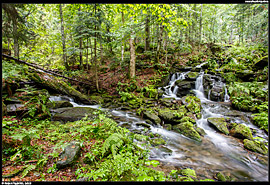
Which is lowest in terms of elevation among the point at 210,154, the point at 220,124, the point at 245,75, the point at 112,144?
the point at 210,154

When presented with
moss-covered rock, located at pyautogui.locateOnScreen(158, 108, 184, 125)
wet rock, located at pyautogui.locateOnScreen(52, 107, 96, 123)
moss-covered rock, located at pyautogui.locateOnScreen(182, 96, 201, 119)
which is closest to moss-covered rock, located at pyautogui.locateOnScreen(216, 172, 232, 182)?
moss-covered rock, located at pyautogui.locateOnScreen(158, 108, 184, 125)

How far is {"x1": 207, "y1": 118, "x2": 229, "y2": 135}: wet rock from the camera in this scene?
18.7 feet

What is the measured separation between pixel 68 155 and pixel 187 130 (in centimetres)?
488

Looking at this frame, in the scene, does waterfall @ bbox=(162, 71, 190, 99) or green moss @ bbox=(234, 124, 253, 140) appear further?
waterfall @ bbox=(162, 71, 190, 99)

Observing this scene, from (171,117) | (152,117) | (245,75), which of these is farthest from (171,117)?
(245,75)

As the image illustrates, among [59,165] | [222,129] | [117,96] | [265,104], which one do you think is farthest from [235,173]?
[117,96]

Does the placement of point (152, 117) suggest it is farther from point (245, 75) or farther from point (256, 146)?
point (245, 75)

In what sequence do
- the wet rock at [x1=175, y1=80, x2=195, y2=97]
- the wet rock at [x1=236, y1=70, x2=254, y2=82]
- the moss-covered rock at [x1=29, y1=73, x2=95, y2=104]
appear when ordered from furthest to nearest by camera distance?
the wet rock at [x1=175, y1=80, x2=195, y2=97] → the wet rock at [x1=236, y1=70, x2=254, y2=82] → the moss-covered rock at [x1=29, y1=73, x2=95, y2=104]

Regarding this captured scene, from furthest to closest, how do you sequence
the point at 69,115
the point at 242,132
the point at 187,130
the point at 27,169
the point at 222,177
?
the point at 69,115
the point at 187,130
the point at 242,132
the point at 222,177
the point at 27,169

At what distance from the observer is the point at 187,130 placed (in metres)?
5.56

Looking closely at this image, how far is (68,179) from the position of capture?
7.82ft

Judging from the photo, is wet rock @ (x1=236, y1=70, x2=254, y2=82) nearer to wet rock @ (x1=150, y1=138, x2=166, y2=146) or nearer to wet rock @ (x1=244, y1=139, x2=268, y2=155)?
wet rock @ (x1=244, y1=139, x2=268, y2=155)

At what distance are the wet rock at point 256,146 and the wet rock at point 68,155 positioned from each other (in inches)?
234

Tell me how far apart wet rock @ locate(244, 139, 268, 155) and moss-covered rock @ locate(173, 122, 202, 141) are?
1.60 m
